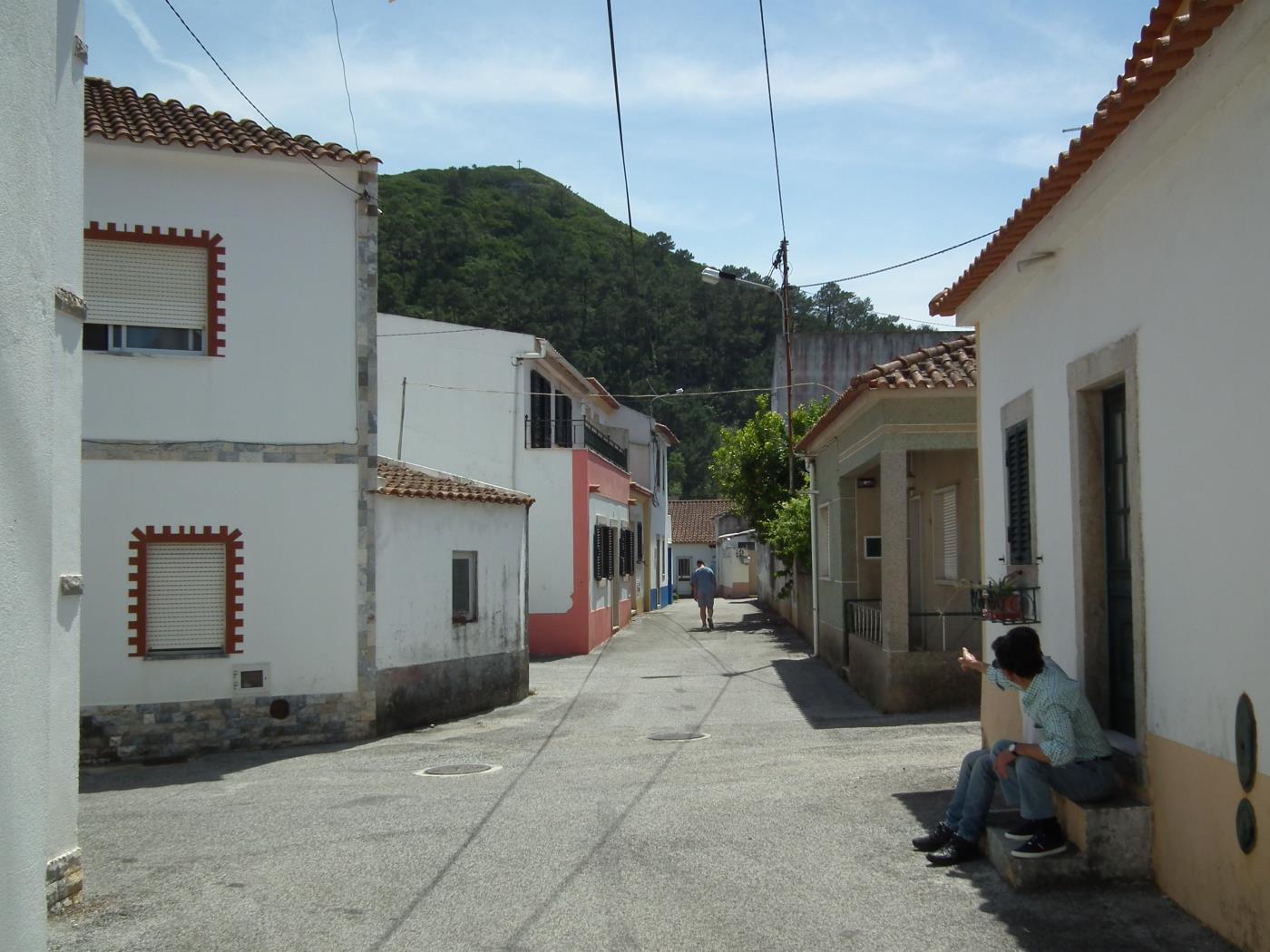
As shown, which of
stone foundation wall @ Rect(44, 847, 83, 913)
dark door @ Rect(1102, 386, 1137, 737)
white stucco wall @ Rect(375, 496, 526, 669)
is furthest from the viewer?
white stucco wall @ Rect(375, 496, 526, 669)

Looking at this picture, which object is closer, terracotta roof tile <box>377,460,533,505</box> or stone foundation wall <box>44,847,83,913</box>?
stone foundation wall <box>44,847,83,913</box>

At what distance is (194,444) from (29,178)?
30.1 ft

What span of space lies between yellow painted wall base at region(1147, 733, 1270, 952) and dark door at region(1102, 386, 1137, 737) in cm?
99

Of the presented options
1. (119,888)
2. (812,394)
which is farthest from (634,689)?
(812,394)

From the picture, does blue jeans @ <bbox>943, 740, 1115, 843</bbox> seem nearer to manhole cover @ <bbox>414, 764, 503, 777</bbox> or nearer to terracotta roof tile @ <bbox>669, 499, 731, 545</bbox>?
manhole cover @ <bbox>414, 764, 503, 777</bbox>

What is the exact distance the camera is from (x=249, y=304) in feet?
43.2

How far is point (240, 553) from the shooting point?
510 inches

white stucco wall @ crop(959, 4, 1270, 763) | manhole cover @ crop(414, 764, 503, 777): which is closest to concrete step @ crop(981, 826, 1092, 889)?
white stucco wall @ crop(959, 4, 1270, 763)

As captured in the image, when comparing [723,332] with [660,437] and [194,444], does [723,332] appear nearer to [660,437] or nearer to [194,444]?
[660,437]

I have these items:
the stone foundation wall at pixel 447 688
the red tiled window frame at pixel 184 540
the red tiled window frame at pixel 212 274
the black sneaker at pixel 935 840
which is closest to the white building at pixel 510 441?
the stone foundation wall at pixel 447 688

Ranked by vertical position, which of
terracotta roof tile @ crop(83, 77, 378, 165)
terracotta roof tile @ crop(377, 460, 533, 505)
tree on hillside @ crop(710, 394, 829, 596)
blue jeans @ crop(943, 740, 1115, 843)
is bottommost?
blue jeans @ crop(943, 740, 1115, 843)

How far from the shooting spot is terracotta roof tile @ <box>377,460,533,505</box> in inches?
556

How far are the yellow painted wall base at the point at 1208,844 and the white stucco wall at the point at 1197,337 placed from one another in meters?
0.12

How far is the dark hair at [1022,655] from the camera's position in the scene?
21.6 feet
